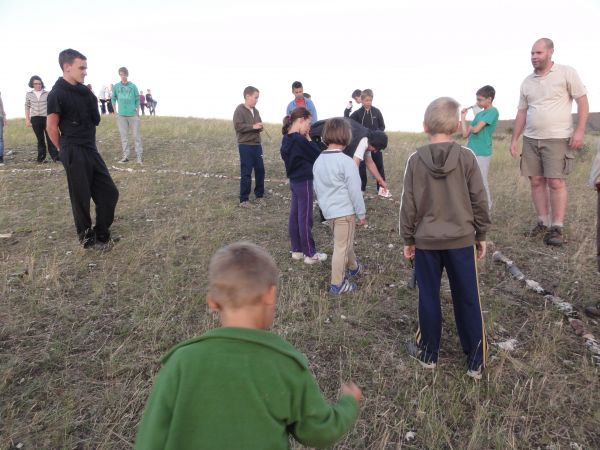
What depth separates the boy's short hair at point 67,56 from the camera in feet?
15.9

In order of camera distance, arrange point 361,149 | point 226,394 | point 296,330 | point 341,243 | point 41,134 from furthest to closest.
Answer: point 41,134, point 361,149, point 341,243, point 296,330, point 226,394

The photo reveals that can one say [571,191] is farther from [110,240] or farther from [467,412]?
[110,240]

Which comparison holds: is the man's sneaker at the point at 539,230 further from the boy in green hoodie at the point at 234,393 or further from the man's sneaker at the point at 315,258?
the boy in green hoodie at the point at 234,393

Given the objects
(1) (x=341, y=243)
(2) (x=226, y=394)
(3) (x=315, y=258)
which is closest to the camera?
(2) (x=226, y=394)

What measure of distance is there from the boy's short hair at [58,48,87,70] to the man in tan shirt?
5.75 meters

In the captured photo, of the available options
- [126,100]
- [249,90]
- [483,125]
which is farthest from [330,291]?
[126,100]

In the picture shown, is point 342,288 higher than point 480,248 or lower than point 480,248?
lower

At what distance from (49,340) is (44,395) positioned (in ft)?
2.38

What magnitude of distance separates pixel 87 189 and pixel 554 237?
251 inches

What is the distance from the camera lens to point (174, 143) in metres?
15.4

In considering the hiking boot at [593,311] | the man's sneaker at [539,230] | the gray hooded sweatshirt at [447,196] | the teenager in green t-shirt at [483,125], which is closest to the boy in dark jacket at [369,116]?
the teenager in green t-shirt at [483,125]

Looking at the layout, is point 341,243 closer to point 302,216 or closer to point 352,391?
point 302,216

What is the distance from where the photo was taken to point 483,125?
6.54 meters

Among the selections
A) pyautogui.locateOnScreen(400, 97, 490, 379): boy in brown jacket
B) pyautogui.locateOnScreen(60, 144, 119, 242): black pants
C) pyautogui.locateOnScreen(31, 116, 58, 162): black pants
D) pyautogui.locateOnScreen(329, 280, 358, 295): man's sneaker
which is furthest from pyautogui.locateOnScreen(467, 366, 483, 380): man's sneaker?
pyautogui.locateOnScreen(31, 116, 58, 162): black pants
